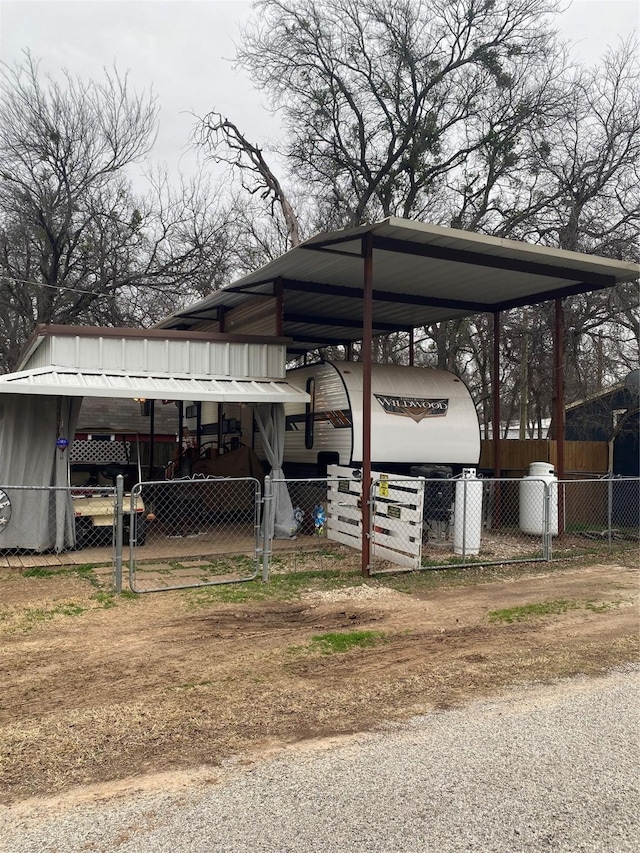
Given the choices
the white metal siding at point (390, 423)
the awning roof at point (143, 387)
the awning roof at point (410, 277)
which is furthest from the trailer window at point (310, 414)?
the awning roof at point (410, 277)

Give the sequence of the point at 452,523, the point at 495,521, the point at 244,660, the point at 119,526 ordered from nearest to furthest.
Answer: the point at 244,660 → the point at 119,526 → the point at 452,523 → the point at 495,521

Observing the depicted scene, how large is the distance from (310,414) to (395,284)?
3056 millimetres

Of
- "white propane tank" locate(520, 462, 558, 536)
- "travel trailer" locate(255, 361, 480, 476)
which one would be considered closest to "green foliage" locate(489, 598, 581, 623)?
"white propane tank" locate(520, 462, 558, 536)

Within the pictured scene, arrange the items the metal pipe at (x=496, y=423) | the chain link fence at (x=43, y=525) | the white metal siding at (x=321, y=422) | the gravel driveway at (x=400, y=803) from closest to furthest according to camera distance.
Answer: the gravel driveway at (x=400, y=803) < the chain link fence at (x=43, y=525) < the white metal siding at (x=321, y=422) < the metal pipe at (x=496, y=423)

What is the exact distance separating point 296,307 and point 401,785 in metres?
12.6

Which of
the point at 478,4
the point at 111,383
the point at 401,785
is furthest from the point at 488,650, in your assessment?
the point at 478,4

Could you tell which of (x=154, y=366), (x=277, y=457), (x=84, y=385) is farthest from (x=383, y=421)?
(x=84, y=385)

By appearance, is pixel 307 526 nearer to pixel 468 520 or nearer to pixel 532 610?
pixel 468 520

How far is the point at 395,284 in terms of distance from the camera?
43.5 feet

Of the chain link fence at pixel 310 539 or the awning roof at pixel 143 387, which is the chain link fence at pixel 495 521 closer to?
the chain link fence at pixel 310 539

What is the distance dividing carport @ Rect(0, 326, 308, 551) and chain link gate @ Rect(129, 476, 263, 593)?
1.40 metres

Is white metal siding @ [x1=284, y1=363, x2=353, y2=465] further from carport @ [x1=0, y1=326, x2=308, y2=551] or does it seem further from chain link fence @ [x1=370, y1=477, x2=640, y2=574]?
chain link fence @ [x1=370, y1=477, x2=640, y2=574]

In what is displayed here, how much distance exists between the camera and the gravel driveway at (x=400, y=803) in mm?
3285

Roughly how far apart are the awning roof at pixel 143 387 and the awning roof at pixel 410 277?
1.97 metres
